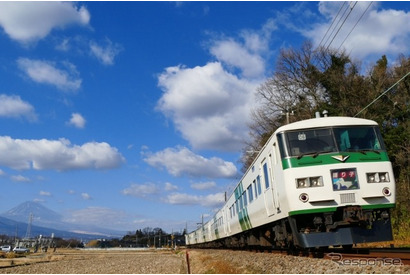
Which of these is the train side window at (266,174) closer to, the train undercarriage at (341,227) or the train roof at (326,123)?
the train roof at (326,123)

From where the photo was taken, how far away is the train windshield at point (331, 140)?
35.2 feet

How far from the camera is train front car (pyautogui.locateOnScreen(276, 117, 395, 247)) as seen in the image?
9.96 m

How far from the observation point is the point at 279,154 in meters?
11.0

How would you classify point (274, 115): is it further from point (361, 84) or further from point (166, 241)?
point (166, 241)

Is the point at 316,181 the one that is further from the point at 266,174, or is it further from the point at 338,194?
the point at 266,174

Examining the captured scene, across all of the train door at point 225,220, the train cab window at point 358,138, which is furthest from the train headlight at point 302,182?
the train door at point 225,220

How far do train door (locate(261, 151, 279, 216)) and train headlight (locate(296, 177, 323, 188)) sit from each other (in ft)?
4.51

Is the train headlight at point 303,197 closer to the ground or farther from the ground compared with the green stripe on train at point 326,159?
closer to the ground

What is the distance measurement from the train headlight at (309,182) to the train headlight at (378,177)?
46.2 inches

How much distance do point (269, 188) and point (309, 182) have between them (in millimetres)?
2376

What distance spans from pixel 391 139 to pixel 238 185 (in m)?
14.1

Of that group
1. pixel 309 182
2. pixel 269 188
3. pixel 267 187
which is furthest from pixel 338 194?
pixel 267 187

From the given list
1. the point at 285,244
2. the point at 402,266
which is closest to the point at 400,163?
the point at 285,244

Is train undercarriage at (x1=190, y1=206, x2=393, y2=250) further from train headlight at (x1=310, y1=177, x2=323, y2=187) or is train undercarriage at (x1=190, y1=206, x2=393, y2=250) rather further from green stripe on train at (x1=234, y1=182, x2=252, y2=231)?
green stripe on train at (x1=234, y1=182, x2=252, y2=231)
